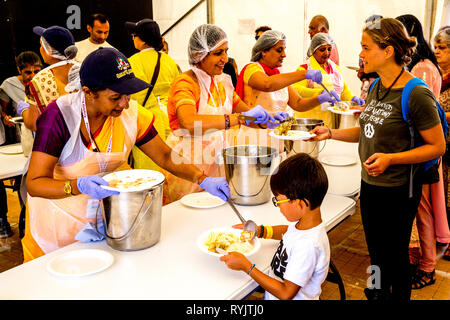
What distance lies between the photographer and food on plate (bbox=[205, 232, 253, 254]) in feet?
4.51

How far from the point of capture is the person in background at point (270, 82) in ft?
8.84

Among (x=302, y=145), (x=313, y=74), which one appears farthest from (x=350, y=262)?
(x=313, y=74)

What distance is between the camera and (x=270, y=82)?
2658mm

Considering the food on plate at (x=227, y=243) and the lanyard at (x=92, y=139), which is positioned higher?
the lanyard at (x=92, y=139)

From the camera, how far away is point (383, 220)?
1.87 m

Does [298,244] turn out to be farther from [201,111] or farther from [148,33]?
[148,33]

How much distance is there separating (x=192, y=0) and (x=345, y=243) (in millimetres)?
5184

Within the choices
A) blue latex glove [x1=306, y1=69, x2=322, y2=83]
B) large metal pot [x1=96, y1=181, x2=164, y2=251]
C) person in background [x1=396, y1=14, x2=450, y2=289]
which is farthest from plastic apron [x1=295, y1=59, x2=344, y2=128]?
large metal pot [x1=96, y1=181, x2=164, y2=251]

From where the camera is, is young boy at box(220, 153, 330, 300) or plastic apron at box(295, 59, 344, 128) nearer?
young boy at box(220, 153, 330, 300)

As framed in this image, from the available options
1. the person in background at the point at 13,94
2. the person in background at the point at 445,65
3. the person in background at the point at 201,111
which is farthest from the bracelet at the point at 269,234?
the person in background at the point at 13,94

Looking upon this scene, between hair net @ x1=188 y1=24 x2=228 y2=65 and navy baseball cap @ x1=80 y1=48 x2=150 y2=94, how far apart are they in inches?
35.3

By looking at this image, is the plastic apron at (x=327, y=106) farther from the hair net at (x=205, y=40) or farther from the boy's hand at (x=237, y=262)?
the boy's hand at (x=237, y=262)

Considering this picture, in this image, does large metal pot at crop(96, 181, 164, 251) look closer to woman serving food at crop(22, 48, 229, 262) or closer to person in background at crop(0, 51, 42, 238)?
woman serving food at crop(22, 48, 229, 262)

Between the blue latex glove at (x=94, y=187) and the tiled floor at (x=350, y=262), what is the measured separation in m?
1.73
